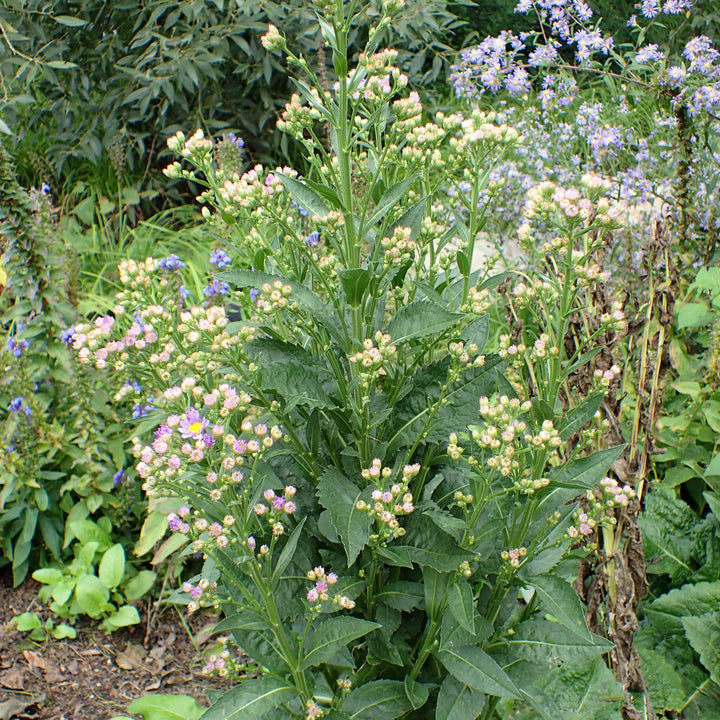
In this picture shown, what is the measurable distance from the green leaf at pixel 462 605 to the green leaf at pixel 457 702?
224 millimetres

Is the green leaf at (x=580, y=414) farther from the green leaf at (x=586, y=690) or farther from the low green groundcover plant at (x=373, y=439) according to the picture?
the green leaf at (x=586, y=690)

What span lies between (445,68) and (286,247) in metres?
6.34

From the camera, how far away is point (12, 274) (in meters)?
A: 3.10

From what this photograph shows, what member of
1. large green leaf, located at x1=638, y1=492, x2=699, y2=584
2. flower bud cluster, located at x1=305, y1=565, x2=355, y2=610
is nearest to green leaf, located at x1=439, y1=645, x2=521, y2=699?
flower bud cluster, located at x1=305, y1=565, x2=355, y2=610

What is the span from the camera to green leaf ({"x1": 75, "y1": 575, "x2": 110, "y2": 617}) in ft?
9.34

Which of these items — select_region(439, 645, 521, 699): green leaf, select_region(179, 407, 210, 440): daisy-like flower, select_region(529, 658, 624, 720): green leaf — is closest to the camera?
select_region(179, 407, 210, 440): daisy-like flower

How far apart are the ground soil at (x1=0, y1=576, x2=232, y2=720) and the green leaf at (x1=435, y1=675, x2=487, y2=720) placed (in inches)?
53.1

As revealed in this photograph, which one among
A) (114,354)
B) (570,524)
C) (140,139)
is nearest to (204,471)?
(114,354)

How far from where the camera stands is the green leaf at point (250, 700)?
4.42 ft

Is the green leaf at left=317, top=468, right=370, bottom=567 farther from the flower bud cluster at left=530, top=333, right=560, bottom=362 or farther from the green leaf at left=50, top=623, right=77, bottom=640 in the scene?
the green leaf at left=50, top=623, right=77, bottom=640

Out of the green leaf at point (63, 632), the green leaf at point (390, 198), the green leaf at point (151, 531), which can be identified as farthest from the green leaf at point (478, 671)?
the green leaf at point (63, 632)

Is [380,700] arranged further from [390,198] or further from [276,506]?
[390,198]

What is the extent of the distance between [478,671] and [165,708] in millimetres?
1246

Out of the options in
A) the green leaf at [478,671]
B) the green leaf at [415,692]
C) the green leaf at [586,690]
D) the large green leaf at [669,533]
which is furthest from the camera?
the large green leaf at [669,533]
